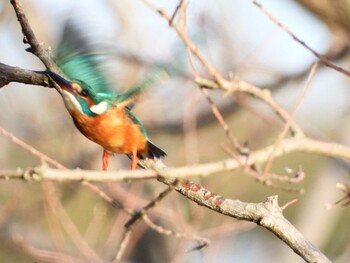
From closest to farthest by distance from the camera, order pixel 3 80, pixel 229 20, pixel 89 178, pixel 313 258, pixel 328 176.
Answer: pixel 89 178 → pixel 313 258 → pixel 3 80 → pixel 229 20 → pixel 328 176

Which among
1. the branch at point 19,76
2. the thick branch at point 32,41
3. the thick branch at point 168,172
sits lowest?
the thick branch at point 168,172

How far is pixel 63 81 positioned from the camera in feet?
6.38

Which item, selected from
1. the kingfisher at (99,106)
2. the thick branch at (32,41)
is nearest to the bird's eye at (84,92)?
the kingfisher at (99,106)

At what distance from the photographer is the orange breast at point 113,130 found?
1.88 metres

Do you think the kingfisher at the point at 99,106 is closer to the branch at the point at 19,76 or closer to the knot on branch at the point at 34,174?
the branch at the point at 19,76

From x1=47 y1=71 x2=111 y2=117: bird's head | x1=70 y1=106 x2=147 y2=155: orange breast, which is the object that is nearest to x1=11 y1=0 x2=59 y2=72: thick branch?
x1=47 y1=71 x2=111 y2=117: bird's head

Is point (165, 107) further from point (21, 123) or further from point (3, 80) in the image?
point (3, 80)

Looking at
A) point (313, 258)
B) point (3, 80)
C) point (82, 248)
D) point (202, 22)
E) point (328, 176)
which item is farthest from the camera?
point (328, 176)

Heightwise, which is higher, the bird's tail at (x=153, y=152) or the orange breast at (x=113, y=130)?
the bird's tail at (x=153, y=152)

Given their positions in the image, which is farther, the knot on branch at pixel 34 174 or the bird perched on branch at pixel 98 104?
the bird perched on branch at pixel 98 104

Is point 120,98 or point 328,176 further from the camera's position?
point 328,176

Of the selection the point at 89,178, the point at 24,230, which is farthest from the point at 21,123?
the point at 89,178

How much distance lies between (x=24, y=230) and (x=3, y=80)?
289cm

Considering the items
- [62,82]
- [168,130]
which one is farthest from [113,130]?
[168,130]
